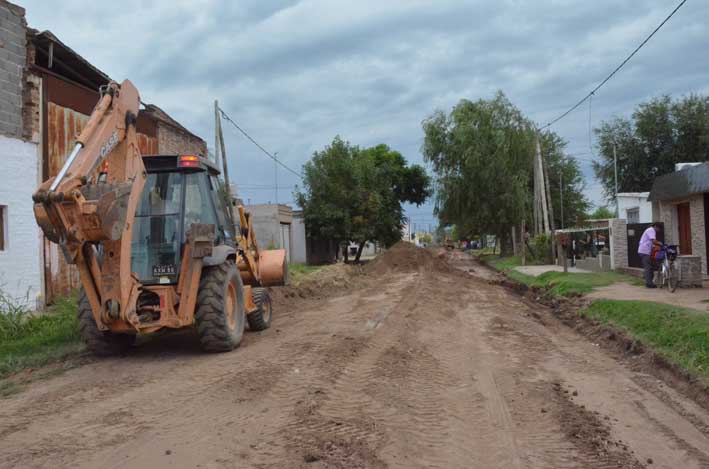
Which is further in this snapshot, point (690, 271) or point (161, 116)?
point (161, 116)

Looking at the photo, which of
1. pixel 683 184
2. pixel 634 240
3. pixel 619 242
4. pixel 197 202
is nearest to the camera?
pixel 197 202

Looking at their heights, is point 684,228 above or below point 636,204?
below

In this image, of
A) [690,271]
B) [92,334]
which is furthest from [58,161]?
[690,271]

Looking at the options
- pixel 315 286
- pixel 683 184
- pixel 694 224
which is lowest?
pixel 315 286

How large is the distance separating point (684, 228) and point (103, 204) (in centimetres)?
1833

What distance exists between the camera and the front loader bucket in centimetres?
1084

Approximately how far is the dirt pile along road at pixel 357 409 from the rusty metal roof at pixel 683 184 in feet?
32.6

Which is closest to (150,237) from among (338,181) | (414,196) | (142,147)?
(142,147)

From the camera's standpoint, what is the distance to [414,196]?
2429 inches

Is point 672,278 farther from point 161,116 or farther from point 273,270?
point 161,116

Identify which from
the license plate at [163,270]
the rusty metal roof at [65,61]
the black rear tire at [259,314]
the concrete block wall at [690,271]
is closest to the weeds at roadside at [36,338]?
the license plate at [163,270]

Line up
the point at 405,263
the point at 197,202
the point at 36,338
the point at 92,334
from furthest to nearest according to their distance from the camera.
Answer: the point at 405,263, the point at 36,338, the point at 197,202, the point at 92,334

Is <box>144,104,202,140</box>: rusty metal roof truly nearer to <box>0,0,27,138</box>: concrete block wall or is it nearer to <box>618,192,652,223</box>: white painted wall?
<box>0,0,27,138</box>: concrete block wall

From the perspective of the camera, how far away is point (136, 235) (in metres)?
8.34
